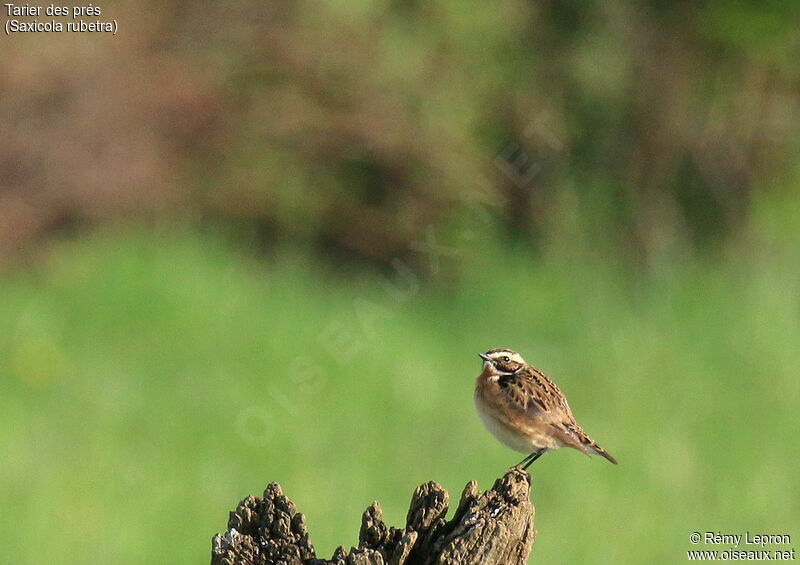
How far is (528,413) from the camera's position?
20.5 feet

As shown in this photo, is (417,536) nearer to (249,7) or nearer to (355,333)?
(355,333)

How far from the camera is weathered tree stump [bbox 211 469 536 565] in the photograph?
467 cm

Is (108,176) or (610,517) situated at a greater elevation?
(108,176)

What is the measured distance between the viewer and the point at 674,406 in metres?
13.2

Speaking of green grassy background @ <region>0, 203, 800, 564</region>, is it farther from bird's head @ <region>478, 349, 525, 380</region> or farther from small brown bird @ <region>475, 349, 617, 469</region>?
small brown bird @ <region>475, 349, 617, 469</region>

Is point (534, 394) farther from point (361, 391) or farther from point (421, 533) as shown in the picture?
point (361, 391)

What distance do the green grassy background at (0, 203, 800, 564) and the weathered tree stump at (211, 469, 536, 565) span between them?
228 inches

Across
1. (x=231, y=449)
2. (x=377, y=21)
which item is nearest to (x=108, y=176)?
(x=377, y=21)

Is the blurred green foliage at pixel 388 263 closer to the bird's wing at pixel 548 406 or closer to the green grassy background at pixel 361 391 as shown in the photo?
the green grassy background at pixel 361 391

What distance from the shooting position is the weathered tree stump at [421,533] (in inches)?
184

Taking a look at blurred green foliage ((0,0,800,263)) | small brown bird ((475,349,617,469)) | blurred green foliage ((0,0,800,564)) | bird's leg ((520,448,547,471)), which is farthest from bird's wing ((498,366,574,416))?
blurred green foliage ((0,0,800,263))

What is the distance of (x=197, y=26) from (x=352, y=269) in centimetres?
389

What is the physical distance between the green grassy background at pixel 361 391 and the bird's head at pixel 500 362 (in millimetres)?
4286

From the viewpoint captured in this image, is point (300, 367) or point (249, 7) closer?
point (300, 367)
